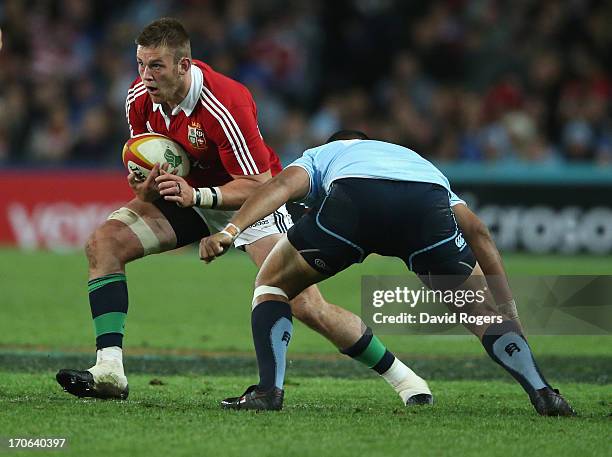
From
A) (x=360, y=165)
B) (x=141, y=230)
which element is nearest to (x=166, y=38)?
(x=141, y=230)

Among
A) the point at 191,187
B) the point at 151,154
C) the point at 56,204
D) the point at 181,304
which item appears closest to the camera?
the point at 191,187

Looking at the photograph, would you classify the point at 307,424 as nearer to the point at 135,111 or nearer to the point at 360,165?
the point at 360,165

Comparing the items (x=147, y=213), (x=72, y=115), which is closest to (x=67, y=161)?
(x=72, y=115)

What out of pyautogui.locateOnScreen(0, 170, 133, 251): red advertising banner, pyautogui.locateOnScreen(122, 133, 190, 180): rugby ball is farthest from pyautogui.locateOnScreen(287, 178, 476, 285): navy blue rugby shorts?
pyautogui.locateOnScreen(0, 170, 133, 251): red advertising banner

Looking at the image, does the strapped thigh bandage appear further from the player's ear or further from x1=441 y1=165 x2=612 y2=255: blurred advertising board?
x1=441 y1=165 x2=612 y2=255: blurred advertising board

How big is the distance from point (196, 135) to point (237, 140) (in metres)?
0.27

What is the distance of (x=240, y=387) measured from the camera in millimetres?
7152

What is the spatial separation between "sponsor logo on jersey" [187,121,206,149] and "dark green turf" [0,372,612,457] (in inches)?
54.2

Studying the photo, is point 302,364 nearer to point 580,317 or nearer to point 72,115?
point 580,317

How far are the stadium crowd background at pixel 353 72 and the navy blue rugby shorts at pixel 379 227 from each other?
10.7 metres

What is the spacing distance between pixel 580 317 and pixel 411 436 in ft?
8.63

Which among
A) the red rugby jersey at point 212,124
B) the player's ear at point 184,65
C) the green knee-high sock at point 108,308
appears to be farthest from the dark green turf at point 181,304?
the player's ear at point 184,65

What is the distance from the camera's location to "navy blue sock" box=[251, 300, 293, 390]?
5824 mm

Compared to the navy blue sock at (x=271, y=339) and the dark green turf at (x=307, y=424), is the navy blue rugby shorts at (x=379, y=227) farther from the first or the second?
the dark green turf at (x=307, y=424)
